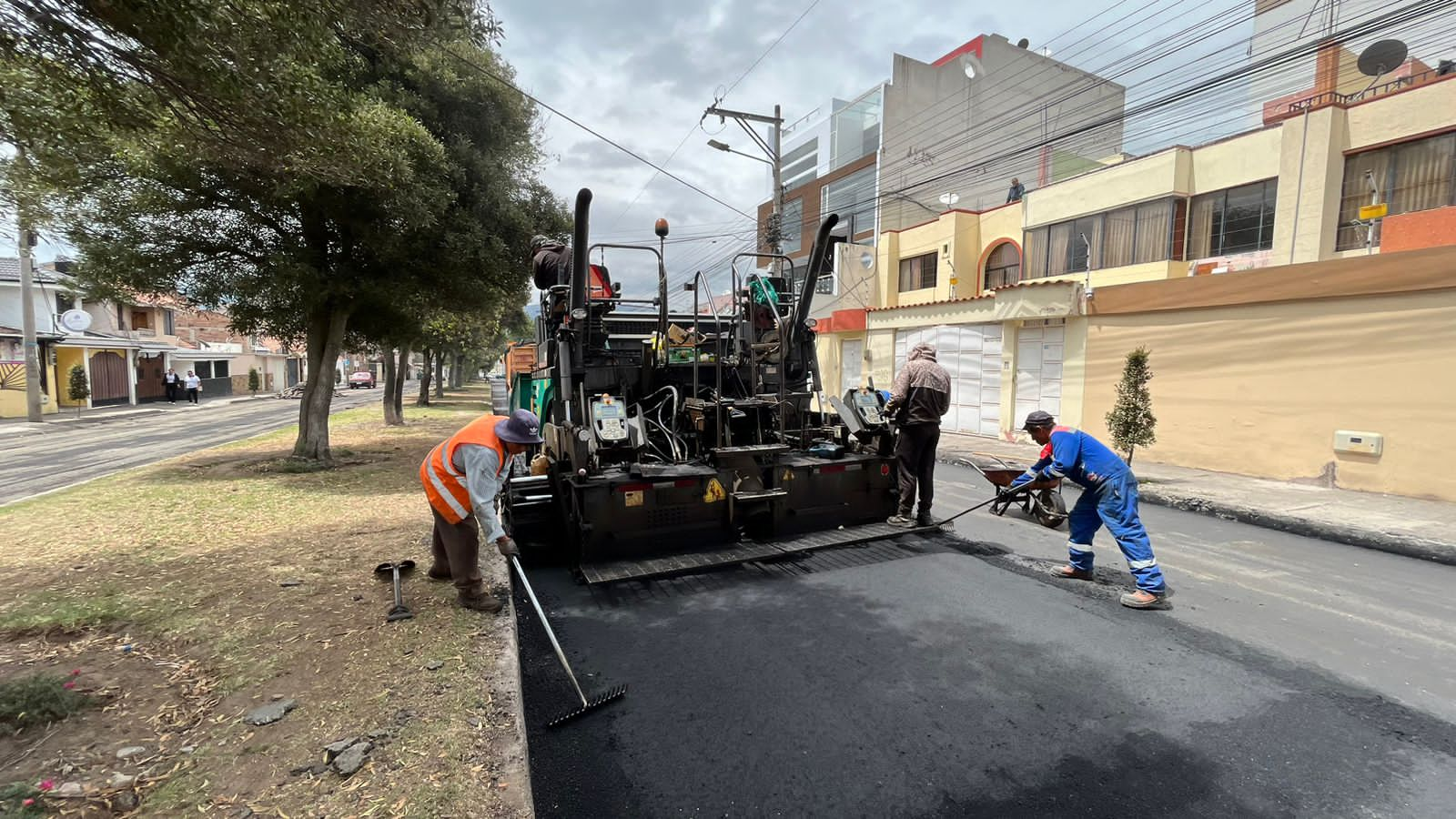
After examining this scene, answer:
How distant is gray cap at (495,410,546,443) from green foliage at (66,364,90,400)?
89.1 ft

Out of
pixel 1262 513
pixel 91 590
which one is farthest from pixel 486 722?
pixel 1262 513

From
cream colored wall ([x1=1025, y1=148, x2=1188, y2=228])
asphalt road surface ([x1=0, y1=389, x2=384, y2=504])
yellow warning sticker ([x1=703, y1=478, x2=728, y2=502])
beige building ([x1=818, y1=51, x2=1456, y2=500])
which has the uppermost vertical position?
cream colored wall ([x1=1025, y1=148, x2=1188, y2=228])

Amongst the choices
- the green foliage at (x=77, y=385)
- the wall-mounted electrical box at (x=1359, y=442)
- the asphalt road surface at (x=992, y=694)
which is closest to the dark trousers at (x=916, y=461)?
the asphalt road surface at (x=992, y=694)

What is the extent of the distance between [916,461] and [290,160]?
222 inches

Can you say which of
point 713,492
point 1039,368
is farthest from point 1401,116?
point 713,492

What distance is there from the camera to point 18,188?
5184mm

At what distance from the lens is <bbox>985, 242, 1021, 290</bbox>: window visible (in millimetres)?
16438

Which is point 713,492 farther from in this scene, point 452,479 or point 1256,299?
point 1256,299

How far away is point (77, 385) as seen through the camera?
71.3ft

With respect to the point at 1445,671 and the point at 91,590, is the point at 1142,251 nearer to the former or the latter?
the point at 1445,671

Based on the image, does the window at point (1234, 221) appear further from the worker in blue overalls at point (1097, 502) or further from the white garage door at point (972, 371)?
the worker in blue overalls at point (1097, 502)

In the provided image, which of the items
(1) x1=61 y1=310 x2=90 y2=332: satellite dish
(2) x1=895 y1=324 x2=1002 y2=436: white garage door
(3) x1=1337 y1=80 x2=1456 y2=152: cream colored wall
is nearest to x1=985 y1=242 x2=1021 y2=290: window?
(2) x1=895 y1=324 x2=1002 y2=436: white garage door

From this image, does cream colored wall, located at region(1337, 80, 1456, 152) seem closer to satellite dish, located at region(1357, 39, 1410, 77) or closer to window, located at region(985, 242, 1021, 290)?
satellite dish, located at region(1357, 39, 1410, 77)

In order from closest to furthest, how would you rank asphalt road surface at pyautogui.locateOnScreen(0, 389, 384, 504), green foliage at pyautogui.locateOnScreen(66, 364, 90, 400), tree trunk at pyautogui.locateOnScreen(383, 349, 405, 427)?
asphalt road surface at pyautogui.locateOnScreen(0, 389, 384, 504) < tree trunk at pyautogui.locateOnScreen(383, 349, 405, 427) < green foliage at pyautogui.locateOnScreen(66, 364, 90, 400)
